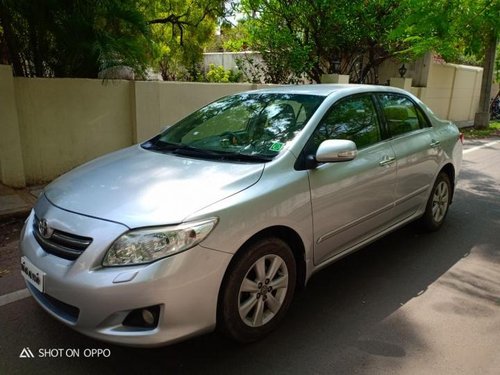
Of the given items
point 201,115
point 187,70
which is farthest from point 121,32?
point 187,70

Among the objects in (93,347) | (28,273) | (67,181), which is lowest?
(93,347)

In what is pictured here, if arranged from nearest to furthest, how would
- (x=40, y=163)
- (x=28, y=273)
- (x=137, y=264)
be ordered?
(x=137, y=264) < (x=28, y=273) < (x=40, y=163)

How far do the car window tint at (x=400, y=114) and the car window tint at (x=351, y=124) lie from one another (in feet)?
0.75

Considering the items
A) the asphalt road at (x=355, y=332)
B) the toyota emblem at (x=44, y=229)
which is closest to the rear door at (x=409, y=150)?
the asphalt road at (x=355, y=332)

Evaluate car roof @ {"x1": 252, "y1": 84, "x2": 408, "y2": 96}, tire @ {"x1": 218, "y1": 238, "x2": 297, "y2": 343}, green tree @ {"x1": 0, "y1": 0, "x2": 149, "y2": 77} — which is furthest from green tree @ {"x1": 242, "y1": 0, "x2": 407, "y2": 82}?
tire @ {"x1": 218, "y1": 238, "x2": 297, "y2": 343}

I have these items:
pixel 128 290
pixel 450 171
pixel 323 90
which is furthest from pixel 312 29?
pixel 128 290

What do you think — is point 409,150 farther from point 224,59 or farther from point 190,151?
point 224,59

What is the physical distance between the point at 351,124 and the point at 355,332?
1.65 meters

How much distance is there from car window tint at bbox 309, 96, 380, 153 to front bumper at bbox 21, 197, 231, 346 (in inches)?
52.4

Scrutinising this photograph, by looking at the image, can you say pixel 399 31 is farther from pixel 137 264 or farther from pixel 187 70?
pixel 137 264

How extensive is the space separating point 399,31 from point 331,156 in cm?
876

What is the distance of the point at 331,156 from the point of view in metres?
3.16

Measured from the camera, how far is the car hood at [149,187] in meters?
2.57

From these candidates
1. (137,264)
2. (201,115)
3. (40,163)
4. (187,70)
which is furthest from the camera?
(187,70)
